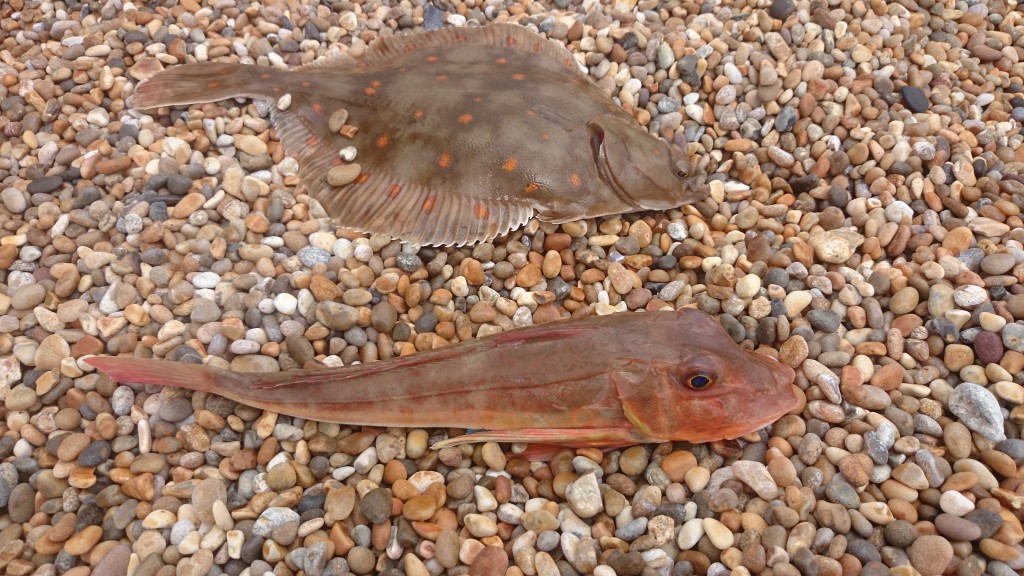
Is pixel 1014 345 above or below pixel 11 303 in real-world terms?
above

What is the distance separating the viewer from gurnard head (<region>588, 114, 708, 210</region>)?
330cm

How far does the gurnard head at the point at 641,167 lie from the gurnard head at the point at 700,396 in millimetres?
1106

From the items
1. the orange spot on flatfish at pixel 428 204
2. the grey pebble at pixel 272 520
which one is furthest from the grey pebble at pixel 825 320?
the grey pebble at pixel 272 520

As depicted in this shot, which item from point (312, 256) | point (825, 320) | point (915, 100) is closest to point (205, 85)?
point (312, 256)

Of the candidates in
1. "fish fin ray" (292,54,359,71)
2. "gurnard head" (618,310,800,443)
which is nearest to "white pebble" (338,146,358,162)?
"fish fin ray" (292,54,359,71)

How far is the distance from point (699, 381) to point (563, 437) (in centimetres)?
57

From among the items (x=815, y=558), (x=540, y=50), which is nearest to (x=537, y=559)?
(x=815, y=558)

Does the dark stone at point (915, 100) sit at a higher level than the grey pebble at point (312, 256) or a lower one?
higher

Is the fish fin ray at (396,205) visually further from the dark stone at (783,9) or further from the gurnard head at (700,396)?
the dark stone at (783,9)

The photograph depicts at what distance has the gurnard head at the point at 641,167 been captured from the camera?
3303mm

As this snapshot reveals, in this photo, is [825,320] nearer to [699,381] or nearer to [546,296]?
[699,381]

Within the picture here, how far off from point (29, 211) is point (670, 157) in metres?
3.50

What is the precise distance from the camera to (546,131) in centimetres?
334

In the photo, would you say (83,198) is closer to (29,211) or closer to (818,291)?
(29,211)
